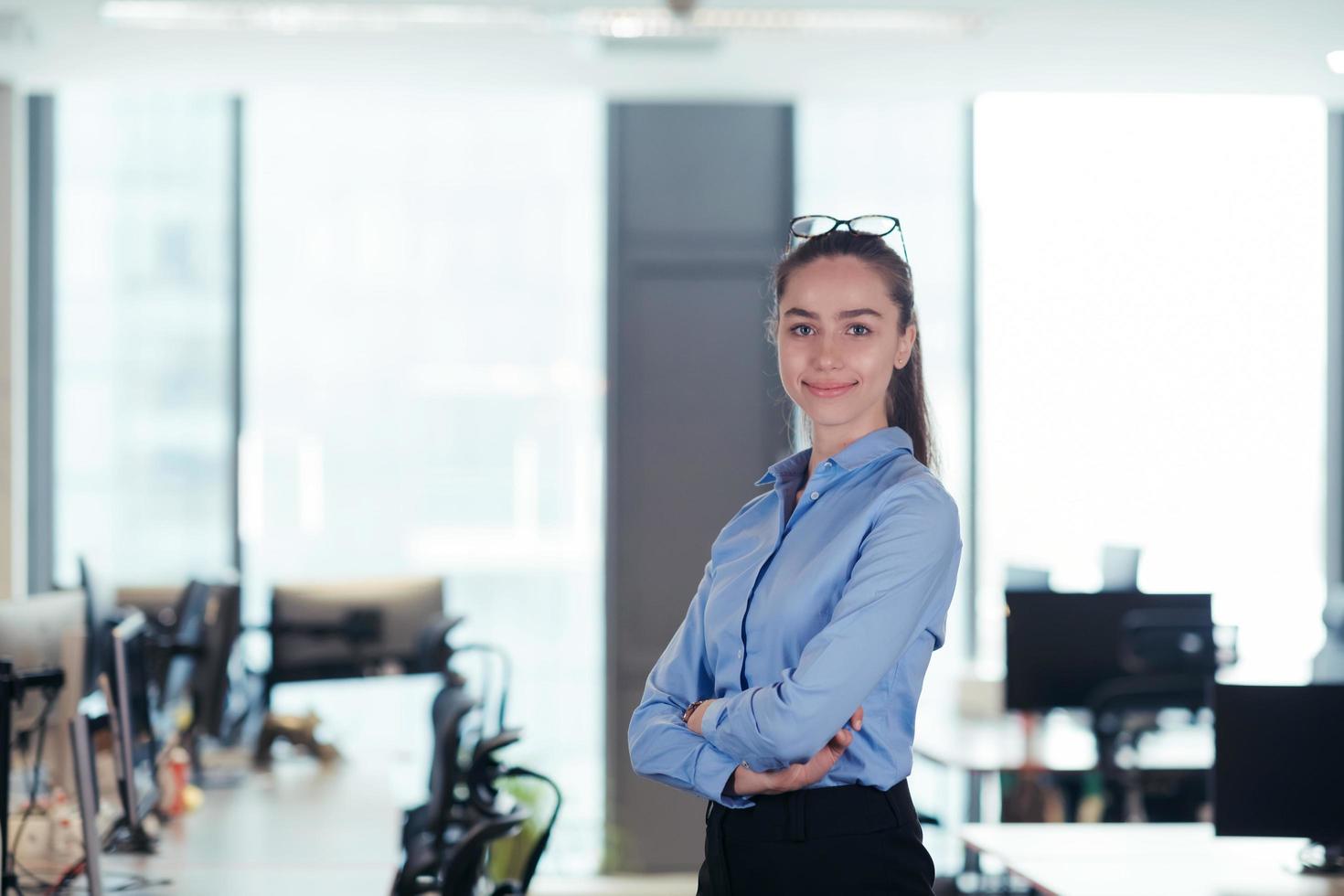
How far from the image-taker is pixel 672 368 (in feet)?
18.8

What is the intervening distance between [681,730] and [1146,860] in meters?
1.51

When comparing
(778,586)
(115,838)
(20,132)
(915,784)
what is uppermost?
(20,132)

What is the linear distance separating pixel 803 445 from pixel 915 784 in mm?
4219

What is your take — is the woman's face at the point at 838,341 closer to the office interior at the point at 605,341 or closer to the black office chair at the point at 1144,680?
the black office chair at the point at 1144,680

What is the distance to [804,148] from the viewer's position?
589 centimetres

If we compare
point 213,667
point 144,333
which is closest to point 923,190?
point 144,333

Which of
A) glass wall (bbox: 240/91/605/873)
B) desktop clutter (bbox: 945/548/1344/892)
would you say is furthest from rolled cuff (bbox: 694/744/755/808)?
glass wall (bbox: 240/91/605/873)

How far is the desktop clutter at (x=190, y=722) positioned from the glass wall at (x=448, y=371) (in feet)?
3.02

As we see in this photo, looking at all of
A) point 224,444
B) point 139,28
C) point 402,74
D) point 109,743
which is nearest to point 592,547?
point 224,444

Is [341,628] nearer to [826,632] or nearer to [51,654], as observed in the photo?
[51,654]

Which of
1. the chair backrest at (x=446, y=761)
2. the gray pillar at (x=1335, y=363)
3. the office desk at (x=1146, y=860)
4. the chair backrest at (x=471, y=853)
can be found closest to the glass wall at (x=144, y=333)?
the chair backrest at (x=446, y=761)

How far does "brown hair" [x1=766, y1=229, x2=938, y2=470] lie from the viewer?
1.74m

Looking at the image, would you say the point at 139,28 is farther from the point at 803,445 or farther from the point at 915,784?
the point at 915,784

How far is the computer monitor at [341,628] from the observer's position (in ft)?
13.2
